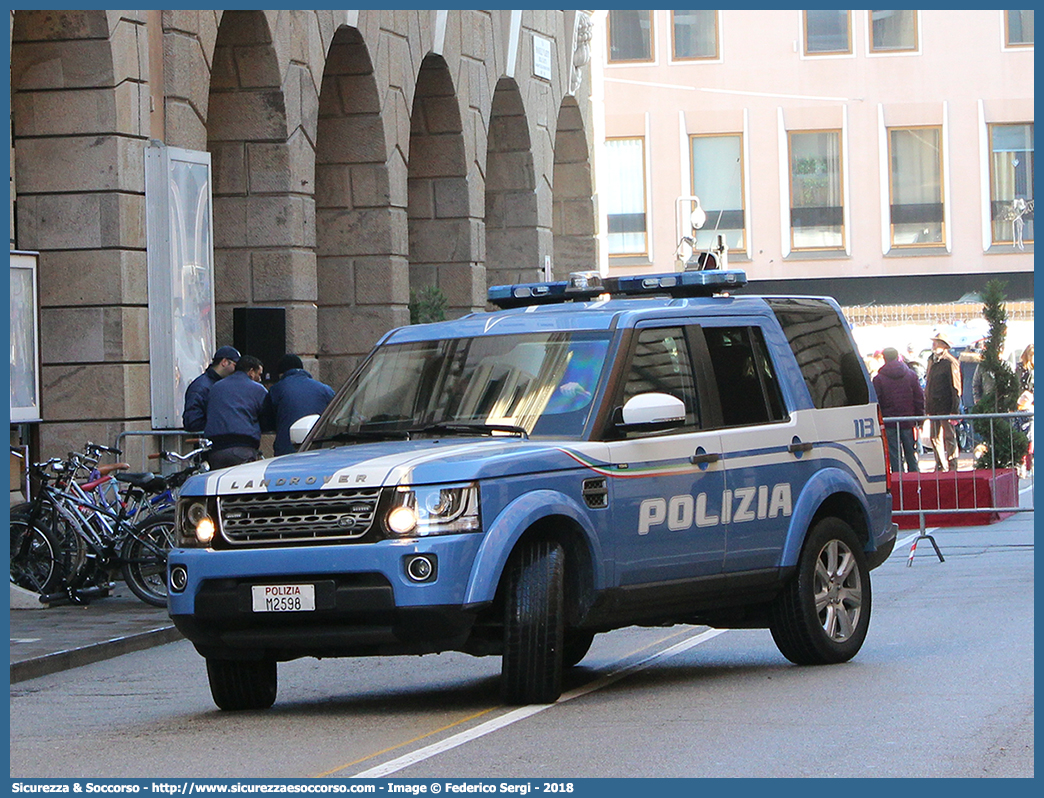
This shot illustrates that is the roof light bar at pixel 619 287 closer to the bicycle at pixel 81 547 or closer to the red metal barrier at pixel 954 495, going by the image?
the bicycle at pixel 81 547

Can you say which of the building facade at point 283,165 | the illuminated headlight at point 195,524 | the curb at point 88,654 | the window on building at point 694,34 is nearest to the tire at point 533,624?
the illuminated headlight at point 195,524

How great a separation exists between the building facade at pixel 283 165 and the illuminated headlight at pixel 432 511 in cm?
962

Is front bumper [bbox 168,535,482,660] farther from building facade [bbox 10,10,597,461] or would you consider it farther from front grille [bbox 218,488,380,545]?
building facade [bbox 10,10,597,461]

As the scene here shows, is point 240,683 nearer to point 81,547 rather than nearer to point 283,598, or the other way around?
point 283,598

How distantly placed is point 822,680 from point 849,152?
43.5m

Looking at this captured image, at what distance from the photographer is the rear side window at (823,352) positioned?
1123cm

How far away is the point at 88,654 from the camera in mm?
12656

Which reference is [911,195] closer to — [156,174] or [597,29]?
[597,29]

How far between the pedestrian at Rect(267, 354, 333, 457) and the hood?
6.92 m

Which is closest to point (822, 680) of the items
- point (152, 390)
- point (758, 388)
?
point (758, 388)

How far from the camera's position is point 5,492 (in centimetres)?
1391

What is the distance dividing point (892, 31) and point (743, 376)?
43.6m

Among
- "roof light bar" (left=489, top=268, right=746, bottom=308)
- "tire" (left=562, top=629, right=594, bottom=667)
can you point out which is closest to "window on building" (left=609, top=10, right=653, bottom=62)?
"roof light bar" (left=489, top=268, right=746, bottom=308)

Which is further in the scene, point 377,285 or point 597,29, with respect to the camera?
point 597,29
